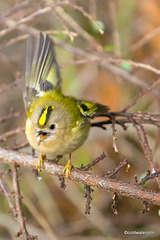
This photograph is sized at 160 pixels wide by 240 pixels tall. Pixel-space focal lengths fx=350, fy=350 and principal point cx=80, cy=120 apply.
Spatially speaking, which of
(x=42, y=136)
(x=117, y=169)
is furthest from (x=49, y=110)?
(x=117, y=169)

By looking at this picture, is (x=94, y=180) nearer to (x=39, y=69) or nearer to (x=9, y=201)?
(x=9, y=201)

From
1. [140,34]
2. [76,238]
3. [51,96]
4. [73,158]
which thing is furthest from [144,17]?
[76,238]

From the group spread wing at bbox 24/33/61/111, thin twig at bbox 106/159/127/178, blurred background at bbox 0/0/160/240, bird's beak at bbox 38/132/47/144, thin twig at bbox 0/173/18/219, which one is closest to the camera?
thin twig at bbox 106/159/127/178

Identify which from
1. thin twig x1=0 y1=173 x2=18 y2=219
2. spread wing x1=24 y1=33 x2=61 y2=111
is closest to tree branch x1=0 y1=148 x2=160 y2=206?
thin twig x1=0 y1=173 x2=18 y2=219

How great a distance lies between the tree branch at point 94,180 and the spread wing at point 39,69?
0.61 metres

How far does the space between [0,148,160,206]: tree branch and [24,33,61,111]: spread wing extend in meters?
0.61

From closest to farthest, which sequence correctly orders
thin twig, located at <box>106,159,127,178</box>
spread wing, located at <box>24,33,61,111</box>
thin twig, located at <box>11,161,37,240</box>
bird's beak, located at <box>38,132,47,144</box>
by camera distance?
thin twig, located at <box>106,159,127,178</box>
thin twig, located at <box>11,161,37,240</box>
bird's beak, located at <box>38,132,47,144</box>
spread wing, located at <box>24,33,61,111</box>

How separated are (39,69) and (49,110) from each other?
483mm

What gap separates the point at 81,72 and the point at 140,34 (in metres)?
1.16

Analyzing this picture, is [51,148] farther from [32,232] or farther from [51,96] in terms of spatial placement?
[32,232]

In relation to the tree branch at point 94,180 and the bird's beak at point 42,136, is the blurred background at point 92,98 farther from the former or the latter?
the tree branch at point 94,180

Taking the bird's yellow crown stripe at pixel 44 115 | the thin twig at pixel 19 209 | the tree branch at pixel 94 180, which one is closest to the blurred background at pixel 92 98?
the bird's yellow crown stripe at pixel 44 115

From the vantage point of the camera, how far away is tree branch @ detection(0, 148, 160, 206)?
189cm

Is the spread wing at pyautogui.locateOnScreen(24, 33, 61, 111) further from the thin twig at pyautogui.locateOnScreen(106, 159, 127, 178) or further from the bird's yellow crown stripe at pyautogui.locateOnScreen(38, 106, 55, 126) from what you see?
the thin twig at pyautogui.locateOnScreen(106, 159, 127, 178)
